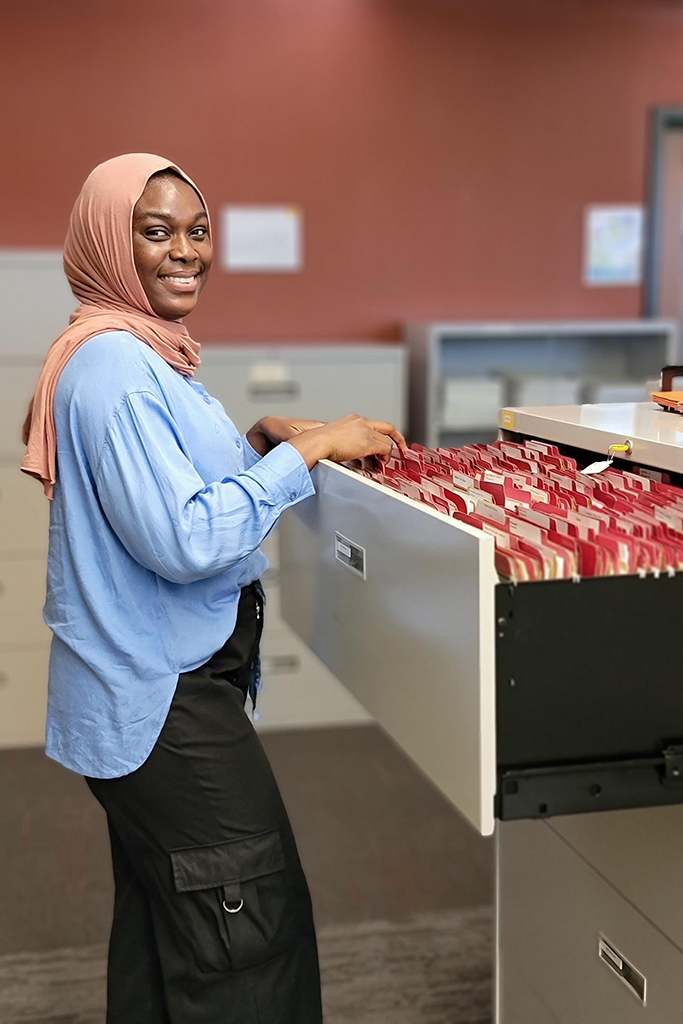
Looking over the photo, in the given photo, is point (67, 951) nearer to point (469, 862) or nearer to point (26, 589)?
point (469, 862)

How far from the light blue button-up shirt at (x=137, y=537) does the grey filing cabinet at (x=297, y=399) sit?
2.27 metres

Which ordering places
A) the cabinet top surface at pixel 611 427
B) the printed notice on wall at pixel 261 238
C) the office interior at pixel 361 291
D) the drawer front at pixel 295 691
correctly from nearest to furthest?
the cabinet top surface at pixel 611 427, the office interior at pixel 361 291, the drawer front at pixel 295 691, the printed notice on wall at pixel 261 238

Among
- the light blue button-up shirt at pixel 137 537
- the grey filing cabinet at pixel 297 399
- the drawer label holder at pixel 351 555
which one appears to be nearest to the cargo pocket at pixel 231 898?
the light blue button-up shirt at pixel 137 537

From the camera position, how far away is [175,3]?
163 inches

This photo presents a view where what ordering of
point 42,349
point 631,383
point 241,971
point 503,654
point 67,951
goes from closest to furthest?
point 503,654, point 241,971, point 67,951, point 42,349, point 631,383

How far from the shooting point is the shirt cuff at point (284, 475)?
1568 mm

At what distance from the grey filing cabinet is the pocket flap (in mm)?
2259

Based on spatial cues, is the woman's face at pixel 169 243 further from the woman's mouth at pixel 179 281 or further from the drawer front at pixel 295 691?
the drawer front at pixel 295 691

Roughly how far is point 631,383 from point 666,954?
307 cm

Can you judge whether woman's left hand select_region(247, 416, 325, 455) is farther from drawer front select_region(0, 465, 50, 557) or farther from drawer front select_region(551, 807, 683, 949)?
drawer front select_region(0, 465, 50, 557)

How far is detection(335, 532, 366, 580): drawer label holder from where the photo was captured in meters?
1.62

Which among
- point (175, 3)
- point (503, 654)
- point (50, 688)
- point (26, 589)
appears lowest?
point (26, 589)

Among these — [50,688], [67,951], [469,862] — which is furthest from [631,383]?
[50,688]

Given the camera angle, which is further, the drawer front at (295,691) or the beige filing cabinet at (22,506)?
the drawer front at (295,691)
